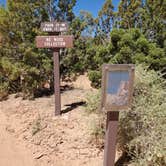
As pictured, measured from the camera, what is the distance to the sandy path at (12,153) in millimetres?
4188

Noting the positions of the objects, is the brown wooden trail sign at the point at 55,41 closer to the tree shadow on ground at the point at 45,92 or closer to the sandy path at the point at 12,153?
the sandy path at the point at 12,153

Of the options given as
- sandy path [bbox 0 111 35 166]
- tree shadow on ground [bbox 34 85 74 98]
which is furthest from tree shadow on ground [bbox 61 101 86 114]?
sandy path [bbox 0 111 35 166]

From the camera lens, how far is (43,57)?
724cm

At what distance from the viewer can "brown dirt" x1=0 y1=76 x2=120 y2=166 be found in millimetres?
4262

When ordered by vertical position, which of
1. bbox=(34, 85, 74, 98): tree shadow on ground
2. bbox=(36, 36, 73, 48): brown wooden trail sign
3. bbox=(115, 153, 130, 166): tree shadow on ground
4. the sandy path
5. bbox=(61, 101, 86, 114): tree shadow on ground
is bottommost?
the sandy path

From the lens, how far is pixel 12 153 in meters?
4.49

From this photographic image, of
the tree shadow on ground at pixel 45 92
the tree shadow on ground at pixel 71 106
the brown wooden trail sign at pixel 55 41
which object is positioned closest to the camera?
the brown wooden trail sign at pixel 55 41

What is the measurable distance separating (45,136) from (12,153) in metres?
0.74

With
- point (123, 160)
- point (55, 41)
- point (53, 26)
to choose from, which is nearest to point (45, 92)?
point (55, 41)

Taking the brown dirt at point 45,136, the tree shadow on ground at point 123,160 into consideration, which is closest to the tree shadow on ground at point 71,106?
the brown dirt at point 45,136

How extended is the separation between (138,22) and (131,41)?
4.78 feet

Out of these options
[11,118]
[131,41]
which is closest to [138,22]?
[131,41]

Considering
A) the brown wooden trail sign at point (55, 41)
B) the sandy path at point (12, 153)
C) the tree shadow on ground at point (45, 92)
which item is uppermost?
the brown wooden trail sign at point (55, 41)

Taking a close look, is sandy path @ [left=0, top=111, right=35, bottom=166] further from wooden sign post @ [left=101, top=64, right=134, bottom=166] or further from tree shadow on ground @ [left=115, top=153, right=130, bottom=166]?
wooden sign post @ [left=101, top=64, right=134, bottom=166]
